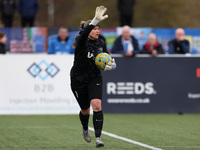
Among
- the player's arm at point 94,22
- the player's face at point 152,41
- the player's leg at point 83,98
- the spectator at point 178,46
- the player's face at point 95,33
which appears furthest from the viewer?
the spectator at point 178,46

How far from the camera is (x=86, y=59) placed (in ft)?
35.2

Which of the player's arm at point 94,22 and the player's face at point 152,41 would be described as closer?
the player's arm at point 94,22

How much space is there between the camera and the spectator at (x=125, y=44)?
17.3m

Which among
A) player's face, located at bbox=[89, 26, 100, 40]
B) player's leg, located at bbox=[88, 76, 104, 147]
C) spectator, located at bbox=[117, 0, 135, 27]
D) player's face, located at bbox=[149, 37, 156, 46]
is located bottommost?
player's leg, located at bbox=[88, 76, 104, 147]

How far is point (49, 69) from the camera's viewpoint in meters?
16.6

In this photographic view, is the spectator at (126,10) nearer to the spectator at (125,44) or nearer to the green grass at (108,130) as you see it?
the spectator at (125,44)

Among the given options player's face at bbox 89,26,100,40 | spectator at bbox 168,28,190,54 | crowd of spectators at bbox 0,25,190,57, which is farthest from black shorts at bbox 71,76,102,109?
spectator at bbox 168,28,190,54

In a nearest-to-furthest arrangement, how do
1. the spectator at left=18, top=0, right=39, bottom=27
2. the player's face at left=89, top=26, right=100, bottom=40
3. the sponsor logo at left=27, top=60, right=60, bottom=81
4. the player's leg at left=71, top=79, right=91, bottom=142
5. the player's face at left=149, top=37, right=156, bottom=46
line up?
the player's face at left=89, top=26, right=100, bottom=40
the player's leg at left=71, top=79, right=91, bottom=142
the sponsor logo at left=27, top=60, right=60, bottom=81
the player's face at left=149, top=37, right=156, bottom=46
the spectator at left=18, top=0, right=39, bottom=27

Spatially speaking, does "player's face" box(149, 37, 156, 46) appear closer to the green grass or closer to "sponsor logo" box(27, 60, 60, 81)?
the green grass

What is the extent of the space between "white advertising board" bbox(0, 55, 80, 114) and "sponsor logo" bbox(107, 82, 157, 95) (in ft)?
3.86

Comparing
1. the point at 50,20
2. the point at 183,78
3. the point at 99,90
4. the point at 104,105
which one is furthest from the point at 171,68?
the point at 50,20

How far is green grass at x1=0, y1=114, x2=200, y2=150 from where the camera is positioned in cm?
1077

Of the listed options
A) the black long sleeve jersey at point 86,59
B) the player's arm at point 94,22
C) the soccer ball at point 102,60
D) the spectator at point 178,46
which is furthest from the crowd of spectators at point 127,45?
the player's arm at point 94,22

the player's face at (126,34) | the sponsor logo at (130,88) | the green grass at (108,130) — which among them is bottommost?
the green grass at (108,130)
